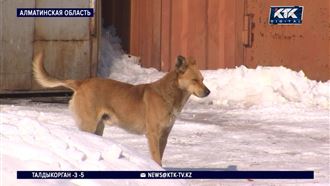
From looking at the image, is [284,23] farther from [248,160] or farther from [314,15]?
[248,160]

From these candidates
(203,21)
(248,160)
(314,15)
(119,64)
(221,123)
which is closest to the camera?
(248,160)

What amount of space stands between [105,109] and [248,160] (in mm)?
1889

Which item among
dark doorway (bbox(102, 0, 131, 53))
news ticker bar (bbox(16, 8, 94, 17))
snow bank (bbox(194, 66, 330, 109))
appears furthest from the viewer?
dark doorway (bbox(102, 0, 131, 53))

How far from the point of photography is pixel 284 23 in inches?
626

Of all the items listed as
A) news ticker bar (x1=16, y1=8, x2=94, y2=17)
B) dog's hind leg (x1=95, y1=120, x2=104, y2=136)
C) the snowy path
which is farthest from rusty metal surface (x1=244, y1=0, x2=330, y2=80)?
dog's hind leg (x1=95, y1=120, x2=104, y2=136)

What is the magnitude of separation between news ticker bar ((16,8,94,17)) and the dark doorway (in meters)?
3.24

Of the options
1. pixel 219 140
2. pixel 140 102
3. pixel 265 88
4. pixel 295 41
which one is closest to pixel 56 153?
pixel 140 102

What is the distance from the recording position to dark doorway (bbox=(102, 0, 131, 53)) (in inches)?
776

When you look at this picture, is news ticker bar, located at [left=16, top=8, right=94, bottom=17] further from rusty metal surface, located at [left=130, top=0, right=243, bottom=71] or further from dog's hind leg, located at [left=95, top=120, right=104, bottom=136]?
dog's hind leg, located at [left=95, top=120, right=104, bottom=136]

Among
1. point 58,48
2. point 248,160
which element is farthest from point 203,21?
point 248,160

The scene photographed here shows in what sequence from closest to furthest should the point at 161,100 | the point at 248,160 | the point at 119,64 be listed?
the point at 161,100 < the point at 248,160 < the point at 119,64

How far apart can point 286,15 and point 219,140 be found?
16.9ft

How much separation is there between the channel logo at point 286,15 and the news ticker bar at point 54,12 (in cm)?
347

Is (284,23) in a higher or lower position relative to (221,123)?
higher
